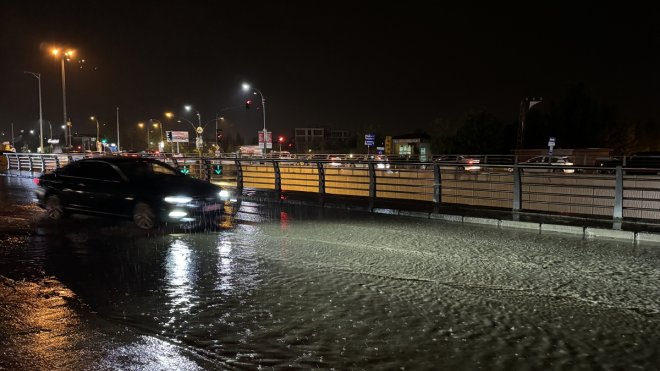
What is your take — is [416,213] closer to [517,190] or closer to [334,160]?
[517,190]

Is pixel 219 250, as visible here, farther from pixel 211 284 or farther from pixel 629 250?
pixel 629 250

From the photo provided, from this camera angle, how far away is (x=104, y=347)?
4.67m

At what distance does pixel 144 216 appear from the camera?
11.3m

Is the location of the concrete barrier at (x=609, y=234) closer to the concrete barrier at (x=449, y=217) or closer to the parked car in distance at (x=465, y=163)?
the concrete barrier at (x=449, y=217)

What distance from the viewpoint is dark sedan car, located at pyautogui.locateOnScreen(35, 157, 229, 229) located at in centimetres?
1126

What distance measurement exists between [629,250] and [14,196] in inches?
752

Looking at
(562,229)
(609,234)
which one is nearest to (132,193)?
(562,229)

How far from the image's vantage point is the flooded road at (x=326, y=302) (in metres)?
4.48

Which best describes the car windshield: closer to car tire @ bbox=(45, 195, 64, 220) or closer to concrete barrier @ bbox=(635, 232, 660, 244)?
car tire @ bbox=(45, 195, 64, 220)

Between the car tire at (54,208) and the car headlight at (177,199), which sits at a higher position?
the car headlight at (177,199)

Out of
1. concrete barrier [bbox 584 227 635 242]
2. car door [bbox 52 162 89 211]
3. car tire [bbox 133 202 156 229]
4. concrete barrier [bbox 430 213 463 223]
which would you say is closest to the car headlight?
car tire [bbox 133 202 156 229]

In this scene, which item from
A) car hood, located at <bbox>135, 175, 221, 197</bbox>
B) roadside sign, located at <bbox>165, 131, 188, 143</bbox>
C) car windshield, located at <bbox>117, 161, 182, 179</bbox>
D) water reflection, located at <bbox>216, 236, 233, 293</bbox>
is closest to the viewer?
water reflection, located at <bbox>216, 236, 233, 293</bbox>

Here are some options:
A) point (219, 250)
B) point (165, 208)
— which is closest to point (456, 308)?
point (219, 250)

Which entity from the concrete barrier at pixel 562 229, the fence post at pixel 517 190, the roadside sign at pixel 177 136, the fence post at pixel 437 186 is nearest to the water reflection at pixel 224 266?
the concrete barrier at pixel 562 229
